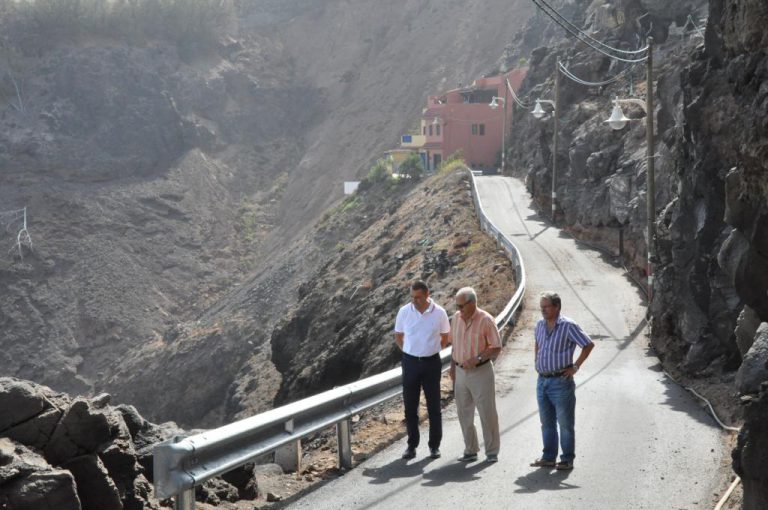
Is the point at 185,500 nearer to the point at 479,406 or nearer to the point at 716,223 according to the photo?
the point at 479,406

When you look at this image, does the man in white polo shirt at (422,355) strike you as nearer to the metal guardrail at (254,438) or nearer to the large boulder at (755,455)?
the metal guardrail at (254,438)

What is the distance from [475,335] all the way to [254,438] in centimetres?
262

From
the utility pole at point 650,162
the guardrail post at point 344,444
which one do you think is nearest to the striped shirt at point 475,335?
the guardrail post at point 344,444

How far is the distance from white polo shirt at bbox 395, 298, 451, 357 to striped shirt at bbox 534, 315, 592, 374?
3.35ft

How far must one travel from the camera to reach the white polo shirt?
394 inches

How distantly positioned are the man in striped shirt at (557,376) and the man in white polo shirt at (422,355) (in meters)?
1.04

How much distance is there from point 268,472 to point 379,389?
1.59 metres

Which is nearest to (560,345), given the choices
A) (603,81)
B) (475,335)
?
(475,335)

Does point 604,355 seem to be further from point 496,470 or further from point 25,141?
point 25,141

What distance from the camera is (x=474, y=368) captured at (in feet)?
32.2

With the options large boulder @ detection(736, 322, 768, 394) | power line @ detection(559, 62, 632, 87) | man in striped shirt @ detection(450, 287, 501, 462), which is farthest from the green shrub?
large boulder @ detection(736, 322, 768, 394)

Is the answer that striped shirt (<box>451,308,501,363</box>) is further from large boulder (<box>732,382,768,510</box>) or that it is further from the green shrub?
the green shrub

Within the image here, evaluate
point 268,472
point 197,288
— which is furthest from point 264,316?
point 268,472

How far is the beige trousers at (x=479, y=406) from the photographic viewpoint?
9805 millimetres
